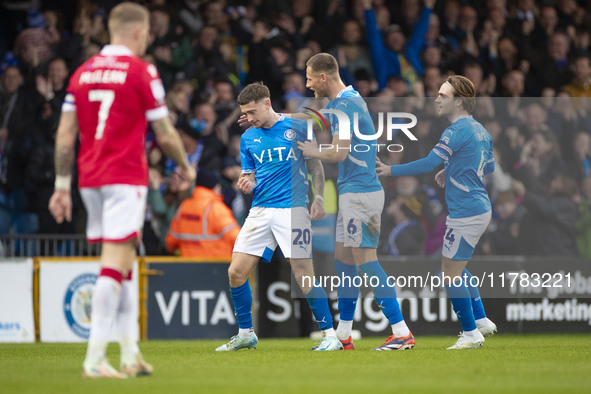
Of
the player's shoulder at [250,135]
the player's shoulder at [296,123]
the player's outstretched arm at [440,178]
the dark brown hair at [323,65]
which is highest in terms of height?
the dark brown hair at [323,65]

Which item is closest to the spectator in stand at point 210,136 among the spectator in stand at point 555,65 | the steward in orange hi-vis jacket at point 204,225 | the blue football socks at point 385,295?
the steward in orange hi-vis jacket at point 204,225

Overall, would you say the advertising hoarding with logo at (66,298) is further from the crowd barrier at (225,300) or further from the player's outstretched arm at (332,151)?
the player's outstretched arm at (332,151)

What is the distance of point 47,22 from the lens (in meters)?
14.7

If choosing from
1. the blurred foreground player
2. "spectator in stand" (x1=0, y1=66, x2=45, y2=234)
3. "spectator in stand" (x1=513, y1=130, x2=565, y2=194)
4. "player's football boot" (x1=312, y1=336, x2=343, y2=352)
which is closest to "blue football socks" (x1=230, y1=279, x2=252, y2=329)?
"player's football boot" (x1=312, y1=336, x2=343, y2=352)

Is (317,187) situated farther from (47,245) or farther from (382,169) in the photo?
(47,245)

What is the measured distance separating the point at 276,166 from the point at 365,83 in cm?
594

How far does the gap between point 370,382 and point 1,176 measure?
28.1 feet

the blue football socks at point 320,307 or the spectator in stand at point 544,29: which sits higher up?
the spectator in stand at point 544,29

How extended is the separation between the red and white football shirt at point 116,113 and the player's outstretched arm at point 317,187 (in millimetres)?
2591

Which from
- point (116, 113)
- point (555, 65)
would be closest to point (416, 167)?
point (116, 113)

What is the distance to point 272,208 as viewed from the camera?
8.99 metres

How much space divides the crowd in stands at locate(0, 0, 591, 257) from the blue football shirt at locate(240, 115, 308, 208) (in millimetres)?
1785

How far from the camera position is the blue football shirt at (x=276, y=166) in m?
9.02

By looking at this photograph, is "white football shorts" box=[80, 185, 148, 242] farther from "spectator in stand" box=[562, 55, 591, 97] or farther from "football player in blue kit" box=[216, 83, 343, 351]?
"spectator in stand" box=[562, 55, 591, 97]
